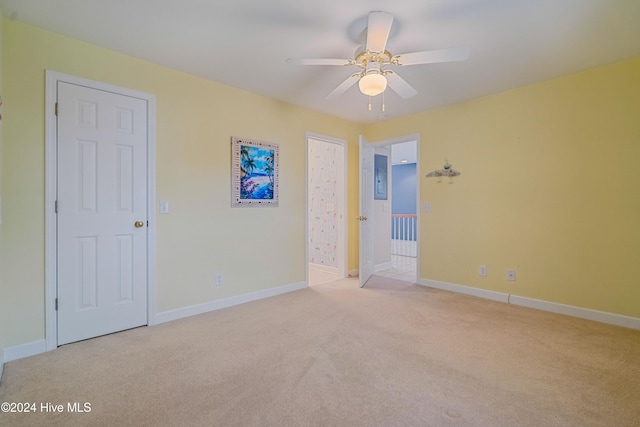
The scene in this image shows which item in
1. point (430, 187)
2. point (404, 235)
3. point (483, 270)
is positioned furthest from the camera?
point (404, 235)

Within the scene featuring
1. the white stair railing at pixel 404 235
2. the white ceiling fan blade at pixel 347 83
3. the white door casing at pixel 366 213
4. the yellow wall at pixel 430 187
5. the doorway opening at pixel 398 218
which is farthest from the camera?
the white stair railing at pixel 404 235

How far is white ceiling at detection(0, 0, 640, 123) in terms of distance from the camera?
6.40 ft

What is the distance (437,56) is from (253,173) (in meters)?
2.27

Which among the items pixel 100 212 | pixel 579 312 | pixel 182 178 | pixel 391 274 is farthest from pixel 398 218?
pixel 100 212

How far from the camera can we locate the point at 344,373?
76.4 inches

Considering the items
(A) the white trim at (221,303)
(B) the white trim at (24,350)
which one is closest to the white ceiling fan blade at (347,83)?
(A) the white trim at (221,303)

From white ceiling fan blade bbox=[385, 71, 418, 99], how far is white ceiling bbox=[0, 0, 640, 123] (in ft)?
1.05

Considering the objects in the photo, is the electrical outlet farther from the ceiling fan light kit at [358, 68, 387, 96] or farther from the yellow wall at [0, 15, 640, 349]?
the ceiling fan light kit at [358, 68, 387, 96]

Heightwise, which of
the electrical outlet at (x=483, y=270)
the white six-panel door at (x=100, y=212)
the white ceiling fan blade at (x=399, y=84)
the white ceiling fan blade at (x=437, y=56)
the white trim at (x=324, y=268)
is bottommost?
the white trim at (x=324, y=268)

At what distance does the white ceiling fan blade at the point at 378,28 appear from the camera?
188 cm

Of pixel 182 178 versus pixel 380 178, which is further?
pixel 380 178

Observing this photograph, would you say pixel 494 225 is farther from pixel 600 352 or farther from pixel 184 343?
pixel 184 343

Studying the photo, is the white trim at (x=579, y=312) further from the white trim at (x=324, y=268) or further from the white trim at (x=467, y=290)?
the white trim at (x=324, y=268)

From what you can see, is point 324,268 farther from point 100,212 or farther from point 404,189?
point 404,189
